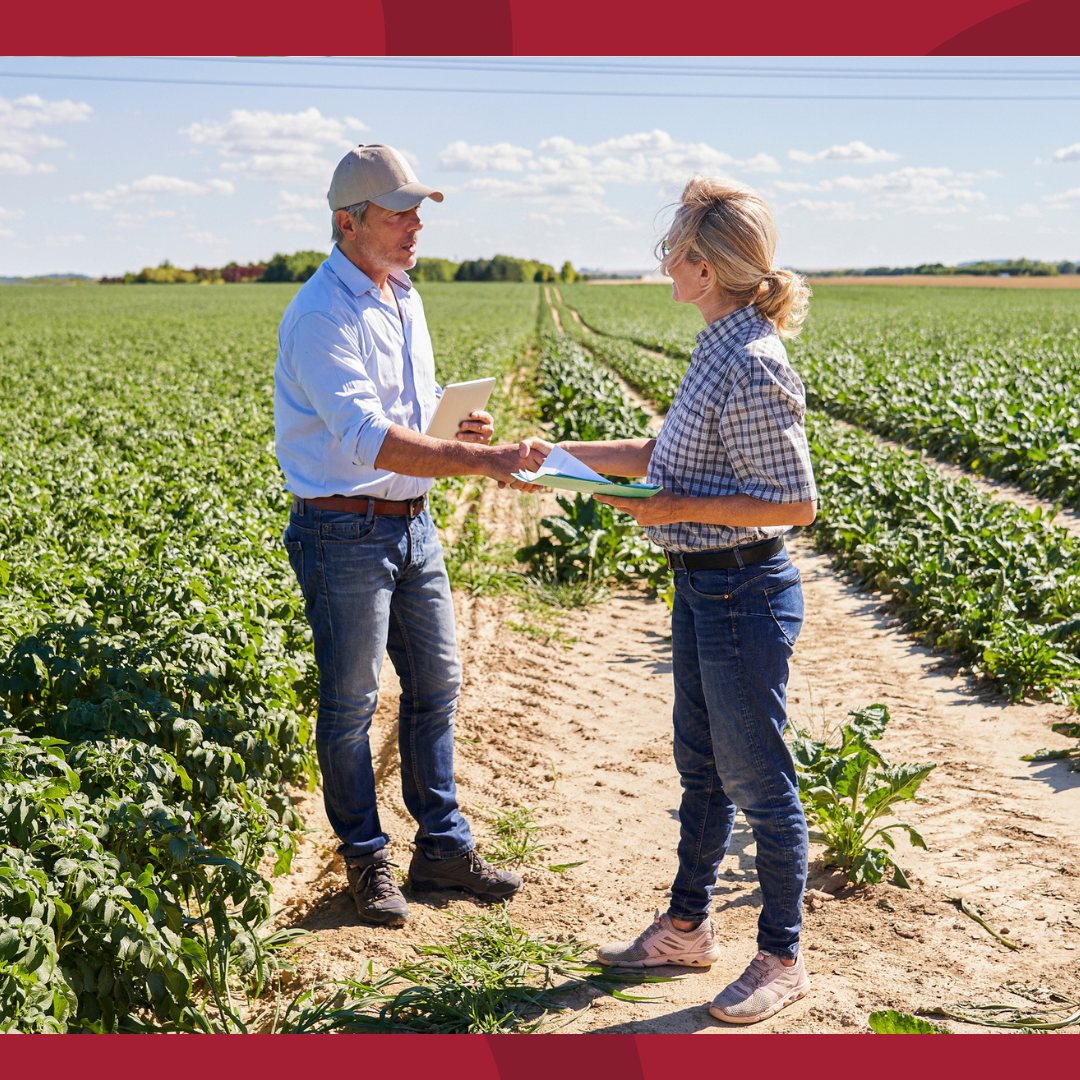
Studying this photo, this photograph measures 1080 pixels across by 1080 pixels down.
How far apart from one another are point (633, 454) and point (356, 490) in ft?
3.11

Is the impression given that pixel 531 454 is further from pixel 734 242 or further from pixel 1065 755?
pixel 1065 755

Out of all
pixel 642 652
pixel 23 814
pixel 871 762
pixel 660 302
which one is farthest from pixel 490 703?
pixel 660 302

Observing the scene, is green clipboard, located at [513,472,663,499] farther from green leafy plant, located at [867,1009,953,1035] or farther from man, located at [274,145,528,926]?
green leafy plant, located at [867,1009,953,1035]

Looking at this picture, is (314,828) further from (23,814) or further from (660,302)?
(660,302)

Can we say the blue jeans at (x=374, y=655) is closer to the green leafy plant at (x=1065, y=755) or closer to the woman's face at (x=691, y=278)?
the woman's face at (x=691, y=278)

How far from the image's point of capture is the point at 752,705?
2.70 metres

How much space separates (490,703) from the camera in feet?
18.2

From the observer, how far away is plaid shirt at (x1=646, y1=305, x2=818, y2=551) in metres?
2.54

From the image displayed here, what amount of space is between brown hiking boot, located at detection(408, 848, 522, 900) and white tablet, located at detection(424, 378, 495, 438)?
1.65 meters

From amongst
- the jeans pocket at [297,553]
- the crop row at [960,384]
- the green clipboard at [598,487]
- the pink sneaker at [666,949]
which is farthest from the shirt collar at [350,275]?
the crop row at [960,384]

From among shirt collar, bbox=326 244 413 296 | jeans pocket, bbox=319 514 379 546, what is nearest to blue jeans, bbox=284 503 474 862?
jeans pocket, bbox=319 514 379 546

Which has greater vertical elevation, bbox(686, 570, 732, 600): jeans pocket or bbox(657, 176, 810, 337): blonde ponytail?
bbox(657, 176, 810, 337): blonde ponytail

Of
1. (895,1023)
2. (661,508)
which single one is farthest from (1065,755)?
(661,508)

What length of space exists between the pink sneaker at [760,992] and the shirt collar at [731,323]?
74.1 inches
